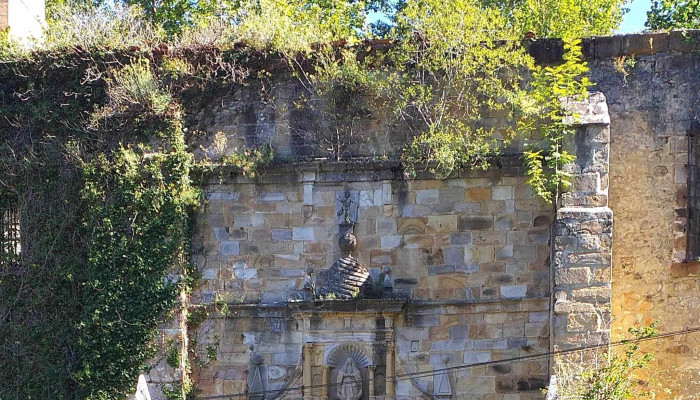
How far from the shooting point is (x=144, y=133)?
50.4ft

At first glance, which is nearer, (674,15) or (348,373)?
(348,373)

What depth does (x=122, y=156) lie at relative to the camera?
15180mm

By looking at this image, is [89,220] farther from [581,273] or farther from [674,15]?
[674,15]

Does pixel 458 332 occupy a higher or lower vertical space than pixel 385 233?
lower

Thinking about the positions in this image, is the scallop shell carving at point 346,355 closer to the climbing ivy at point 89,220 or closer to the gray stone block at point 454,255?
the gray stone block at point 454,255

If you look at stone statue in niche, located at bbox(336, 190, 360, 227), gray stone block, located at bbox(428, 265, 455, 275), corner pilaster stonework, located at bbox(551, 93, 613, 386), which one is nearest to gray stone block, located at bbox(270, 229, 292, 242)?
stone statue in niche, located at bbox(336, 190, 360, 227)

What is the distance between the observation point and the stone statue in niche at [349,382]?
47.5 feet

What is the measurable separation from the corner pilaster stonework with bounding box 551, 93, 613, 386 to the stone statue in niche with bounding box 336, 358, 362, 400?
221 centimetres

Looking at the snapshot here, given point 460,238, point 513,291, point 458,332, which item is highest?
point 460,238

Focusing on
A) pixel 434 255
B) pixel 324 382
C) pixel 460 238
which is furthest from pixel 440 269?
pixel 324 382

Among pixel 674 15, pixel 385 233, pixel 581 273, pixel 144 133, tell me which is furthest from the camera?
pixel 674 15

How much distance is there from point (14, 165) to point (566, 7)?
953 centimetres

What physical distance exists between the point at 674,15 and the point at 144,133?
940 centimetres

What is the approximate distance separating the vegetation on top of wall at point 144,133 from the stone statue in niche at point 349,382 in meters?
1.79
